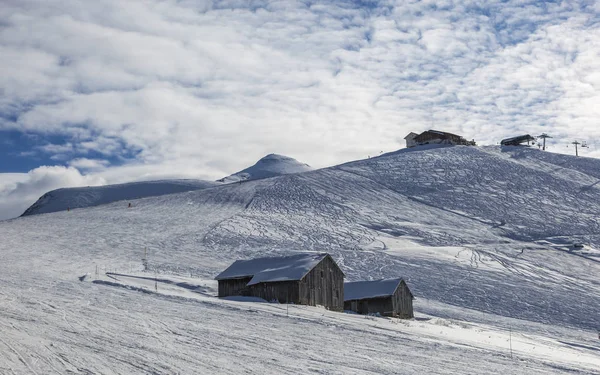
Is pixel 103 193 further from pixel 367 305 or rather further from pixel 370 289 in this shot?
pixel 367 305

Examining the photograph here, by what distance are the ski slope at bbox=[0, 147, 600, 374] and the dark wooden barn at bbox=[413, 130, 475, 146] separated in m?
6.70

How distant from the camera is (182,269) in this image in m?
52.7

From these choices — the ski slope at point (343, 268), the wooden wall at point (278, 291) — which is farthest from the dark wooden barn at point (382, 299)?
the wooden wall at point (278, 291)

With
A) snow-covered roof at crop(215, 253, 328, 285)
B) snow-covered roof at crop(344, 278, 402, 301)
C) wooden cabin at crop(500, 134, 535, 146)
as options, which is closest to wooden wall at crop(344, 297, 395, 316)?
snow-covered roof at crop(344, 278, 402, 301)

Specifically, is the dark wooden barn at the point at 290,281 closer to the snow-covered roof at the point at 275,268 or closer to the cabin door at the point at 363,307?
the snow-covered roof at the point at 275,268

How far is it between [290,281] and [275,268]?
2.58 meters

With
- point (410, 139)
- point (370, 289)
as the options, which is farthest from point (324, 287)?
point (410, 139)

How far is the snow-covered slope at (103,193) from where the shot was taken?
140m

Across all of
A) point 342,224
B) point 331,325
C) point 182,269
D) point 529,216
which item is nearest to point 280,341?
point 331,325

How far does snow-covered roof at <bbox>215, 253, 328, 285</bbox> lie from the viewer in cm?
4062

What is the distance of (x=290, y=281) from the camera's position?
131ft

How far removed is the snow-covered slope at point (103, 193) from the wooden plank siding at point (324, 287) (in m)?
101

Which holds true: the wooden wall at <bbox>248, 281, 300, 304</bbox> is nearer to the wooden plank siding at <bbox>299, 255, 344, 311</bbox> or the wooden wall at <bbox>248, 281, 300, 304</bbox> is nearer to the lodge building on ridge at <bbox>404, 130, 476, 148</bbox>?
the wooden plank siding at <bbox>299, 255, 344, 311</bbox>

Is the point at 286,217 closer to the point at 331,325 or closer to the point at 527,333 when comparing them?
the point at 527,333
